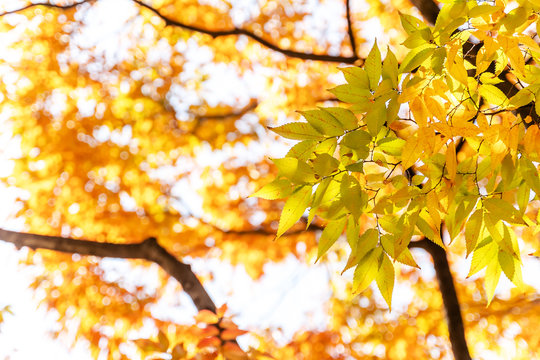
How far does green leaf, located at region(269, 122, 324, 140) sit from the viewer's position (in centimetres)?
117

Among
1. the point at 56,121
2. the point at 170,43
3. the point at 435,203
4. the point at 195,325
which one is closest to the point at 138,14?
the point at 170,43

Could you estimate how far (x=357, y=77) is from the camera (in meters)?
1.18

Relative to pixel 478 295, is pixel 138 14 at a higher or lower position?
higher

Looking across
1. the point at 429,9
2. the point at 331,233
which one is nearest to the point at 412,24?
the point at 331,233

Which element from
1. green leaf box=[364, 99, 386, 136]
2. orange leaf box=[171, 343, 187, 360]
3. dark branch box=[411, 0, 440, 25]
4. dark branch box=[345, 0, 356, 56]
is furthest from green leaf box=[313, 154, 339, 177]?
dark branch box=[345, 0, 356, 56]

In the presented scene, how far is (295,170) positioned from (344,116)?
0.21 meters

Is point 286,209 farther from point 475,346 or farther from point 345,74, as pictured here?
point 475,346

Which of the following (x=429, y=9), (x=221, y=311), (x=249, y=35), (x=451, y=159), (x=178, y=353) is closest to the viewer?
(x=451, y=159)

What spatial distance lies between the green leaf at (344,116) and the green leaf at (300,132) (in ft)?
0.22

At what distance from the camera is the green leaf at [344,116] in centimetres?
117

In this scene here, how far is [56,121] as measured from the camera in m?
4.22

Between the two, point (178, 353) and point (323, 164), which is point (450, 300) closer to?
point (178, 353)

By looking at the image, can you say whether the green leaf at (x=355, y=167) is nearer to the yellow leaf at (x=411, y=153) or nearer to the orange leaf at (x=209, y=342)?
the yellow leaf at (x=411, y=153)

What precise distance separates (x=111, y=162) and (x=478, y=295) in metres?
3.82
